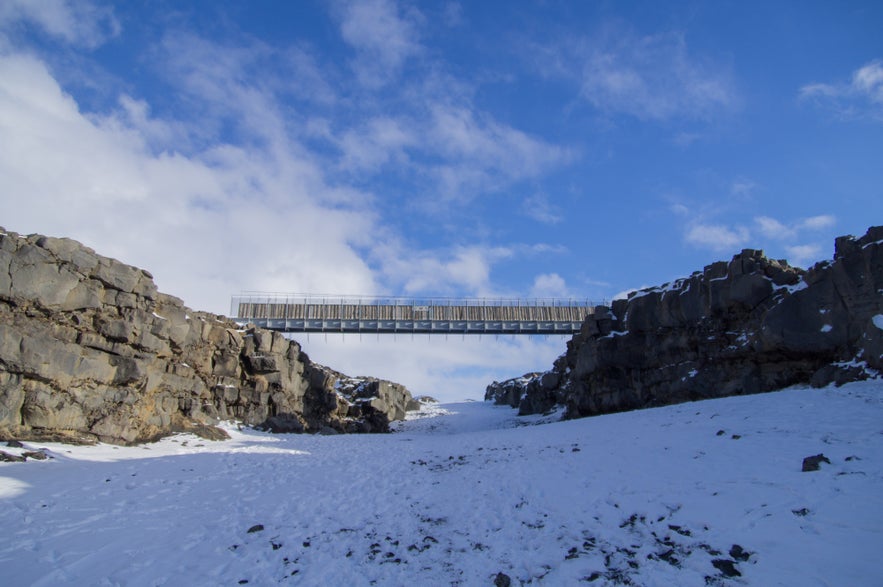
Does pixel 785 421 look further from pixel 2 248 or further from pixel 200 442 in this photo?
pixel 2 248

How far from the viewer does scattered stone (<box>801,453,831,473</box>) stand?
11.1 m

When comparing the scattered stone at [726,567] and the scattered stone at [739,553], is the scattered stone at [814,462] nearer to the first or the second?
the scattered stone at [739,553]

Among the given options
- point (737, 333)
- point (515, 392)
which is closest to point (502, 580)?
point (737, 333)

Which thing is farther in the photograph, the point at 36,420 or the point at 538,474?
the point at 36,420

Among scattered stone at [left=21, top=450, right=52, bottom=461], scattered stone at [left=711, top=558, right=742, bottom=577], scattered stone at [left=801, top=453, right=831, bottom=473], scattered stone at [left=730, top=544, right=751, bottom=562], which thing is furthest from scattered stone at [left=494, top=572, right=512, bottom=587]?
Result: scattered stone at [left=21, top=450, right=52, bottom=461]

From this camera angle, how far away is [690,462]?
13531 millimetres

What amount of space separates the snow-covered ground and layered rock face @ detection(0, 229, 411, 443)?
2276 mm

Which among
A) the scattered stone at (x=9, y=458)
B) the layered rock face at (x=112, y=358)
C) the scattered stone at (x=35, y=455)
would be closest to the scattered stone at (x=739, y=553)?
the scattered stone at (x=9, y=458)

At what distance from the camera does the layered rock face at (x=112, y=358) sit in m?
18.2

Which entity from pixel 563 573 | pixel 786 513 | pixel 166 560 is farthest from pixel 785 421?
pixel 166 560

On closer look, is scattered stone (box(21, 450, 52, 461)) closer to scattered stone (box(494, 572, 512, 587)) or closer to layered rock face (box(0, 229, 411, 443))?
layered rock face (box(0, 229, 411, 443))

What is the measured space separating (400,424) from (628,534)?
3951 centimetres

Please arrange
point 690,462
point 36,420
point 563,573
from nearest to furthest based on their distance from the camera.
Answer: point 563,573 < point 690,462 < point 36,420

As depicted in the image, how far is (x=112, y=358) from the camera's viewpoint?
22016mm
